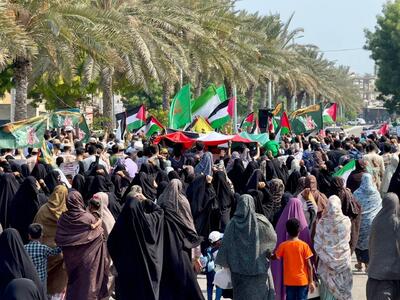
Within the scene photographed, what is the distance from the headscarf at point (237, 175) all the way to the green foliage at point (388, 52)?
199 ft

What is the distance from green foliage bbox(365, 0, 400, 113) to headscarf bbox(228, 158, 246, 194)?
2392 inches

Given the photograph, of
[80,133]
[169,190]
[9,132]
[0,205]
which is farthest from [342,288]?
[80,133]

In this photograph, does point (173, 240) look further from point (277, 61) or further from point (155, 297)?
point (277, 61)

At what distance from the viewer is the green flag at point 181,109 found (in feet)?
81.7

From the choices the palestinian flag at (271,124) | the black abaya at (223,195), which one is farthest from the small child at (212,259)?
the palestinian flag at (271,124)

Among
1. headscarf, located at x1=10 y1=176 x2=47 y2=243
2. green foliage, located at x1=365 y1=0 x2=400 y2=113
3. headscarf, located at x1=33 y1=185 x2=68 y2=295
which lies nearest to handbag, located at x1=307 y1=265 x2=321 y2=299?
headscarf, located at x1=33 y1=185 x2=68 y2=295

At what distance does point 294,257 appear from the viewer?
994 cm

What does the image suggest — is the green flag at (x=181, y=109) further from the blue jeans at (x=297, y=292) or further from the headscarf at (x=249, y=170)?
the blue jeans at (x=297, y=292)

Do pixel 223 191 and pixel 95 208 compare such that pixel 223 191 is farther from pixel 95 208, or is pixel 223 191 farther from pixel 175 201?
pixel 95 208

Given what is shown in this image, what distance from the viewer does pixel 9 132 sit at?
1855 cm

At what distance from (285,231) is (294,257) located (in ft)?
2.31

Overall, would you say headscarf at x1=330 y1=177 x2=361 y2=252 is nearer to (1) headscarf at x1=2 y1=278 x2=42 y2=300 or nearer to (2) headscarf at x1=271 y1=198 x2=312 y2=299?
(2) headscarf at x1=271 y1=198 x2=312 y2=299

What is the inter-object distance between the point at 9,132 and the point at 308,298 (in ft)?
30.7

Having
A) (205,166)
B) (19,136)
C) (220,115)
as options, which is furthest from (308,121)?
(205,166)
